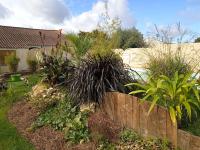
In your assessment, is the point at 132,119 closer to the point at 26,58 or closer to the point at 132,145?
the point at 132,145

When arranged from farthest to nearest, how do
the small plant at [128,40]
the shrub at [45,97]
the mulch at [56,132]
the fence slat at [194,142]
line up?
the small plant at [128,40] → the shrub at [45,97] → the mulch at [56,132] → the fence slat at [194,142]

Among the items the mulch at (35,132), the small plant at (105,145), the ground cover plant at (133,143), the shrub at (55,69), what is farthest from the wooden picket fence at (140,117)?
the shrub at (55,69)

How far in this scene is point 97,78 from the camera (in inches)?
305

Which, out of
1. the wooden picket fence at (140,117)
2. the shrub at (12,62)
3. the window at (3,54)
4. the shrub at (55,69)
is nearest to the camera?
the wooden picket fence at (140,117)

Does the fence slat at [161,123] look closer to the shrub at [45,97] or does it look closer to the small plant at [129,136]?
the small plant at [129,136]

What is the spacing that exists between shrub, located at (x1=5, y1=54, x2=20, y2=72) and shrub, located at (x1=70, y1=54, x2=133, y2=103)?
21.0 metres

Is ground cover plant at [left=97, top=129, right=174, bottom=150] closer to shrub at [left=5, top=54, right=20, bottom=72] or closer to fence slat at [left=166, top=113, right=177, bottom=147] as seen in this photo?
fence slat at [left=166, top=113, right=177, bottom=147]

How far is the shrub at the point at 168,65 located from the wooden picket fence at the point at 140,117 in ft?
3.79

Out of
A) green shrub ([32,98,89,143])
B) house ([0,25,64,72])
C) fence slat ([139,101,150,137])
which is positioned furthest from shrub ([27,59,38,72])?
fence slat ([139,101,150,137])

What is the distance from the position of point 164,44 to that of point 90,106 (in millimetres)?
2542

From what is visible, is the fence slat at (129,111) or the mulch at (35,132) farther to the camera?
the mulch at (35,132)

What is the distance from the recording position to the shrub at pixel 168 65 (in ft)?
24.5

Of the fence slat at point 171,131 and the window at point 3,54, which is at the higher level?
the window at point 3,54

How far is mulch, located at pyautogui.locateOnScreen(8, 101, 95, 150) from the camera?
658cm
